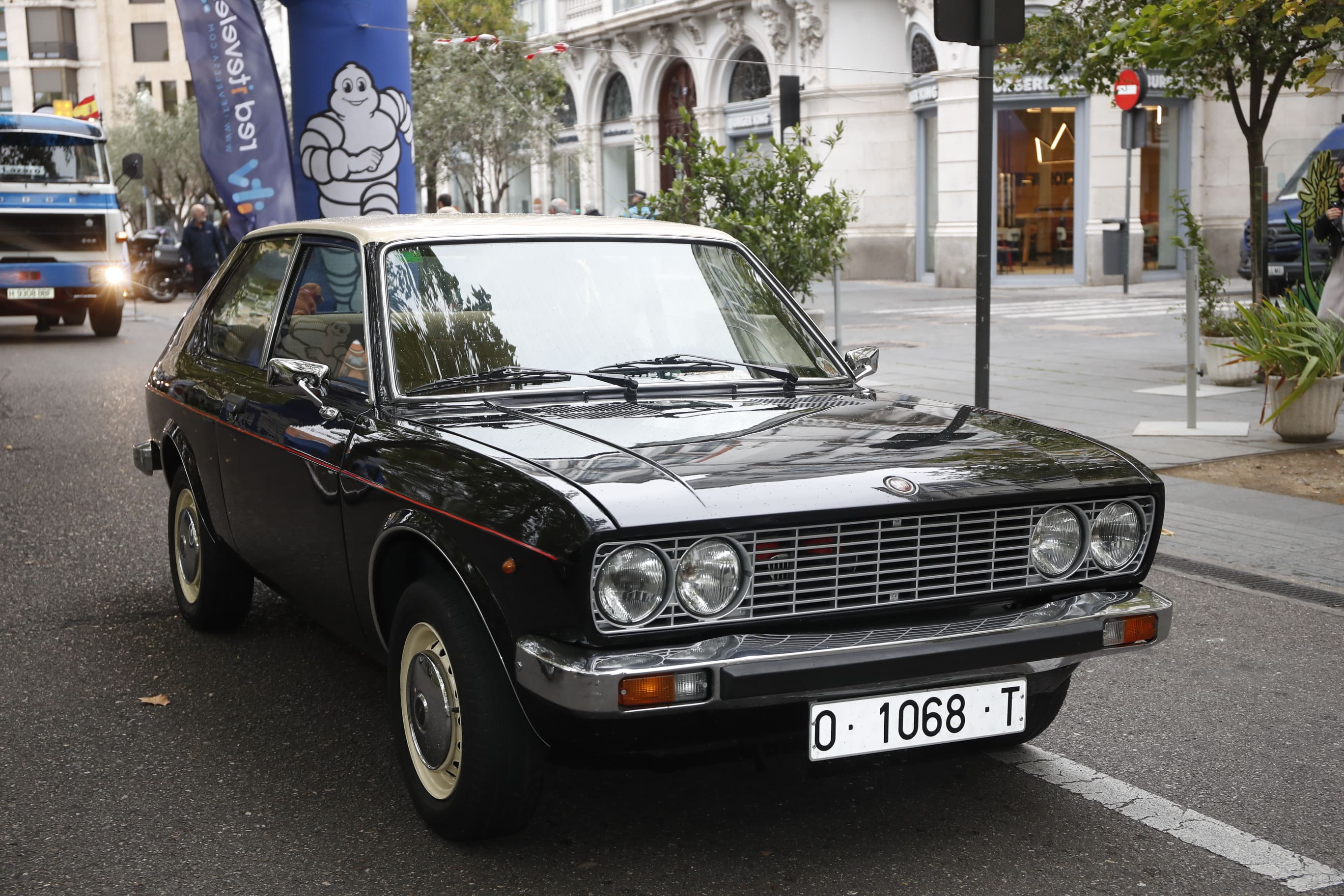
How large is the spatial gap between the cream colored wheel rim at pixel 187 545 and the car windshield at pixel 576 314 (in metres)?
1.72

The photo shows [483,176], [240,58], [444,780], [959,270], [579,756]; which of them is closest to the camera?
[579,756]

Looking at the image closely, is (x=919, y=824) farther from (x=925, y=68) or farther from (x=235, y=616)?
(x=925, y=68)

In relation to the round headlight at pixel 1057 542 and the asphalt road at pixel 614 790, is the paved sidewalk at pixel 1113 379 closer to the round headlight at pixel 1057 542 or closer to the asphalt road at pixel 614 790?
the asphalt road at pixel 614 790

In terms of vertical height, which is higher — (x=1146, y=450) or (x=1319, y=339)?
(x=1319, y=339)

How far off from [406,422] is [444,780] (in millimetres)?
940

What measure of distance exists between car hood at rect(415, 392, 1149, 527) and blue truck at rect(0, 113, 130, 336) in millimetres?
18594

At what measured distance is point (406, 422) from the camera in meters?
3.93

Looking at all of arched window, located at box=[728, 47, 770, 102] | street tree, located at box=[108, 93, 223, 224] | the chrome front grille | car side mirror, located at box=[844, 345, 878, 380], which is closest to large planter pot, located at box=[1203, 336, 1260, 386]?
car side mirror, located at box=[844, 345, 878, 380]

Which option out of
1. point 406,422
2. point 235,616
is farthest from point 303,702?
point 406,422

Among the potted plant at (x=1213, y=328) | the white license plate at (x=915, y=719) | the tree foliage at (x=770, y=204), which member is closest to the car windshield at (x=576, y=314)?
the white license plate at (x=915, y=719)

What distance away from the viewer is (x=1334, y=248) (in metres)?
11.7

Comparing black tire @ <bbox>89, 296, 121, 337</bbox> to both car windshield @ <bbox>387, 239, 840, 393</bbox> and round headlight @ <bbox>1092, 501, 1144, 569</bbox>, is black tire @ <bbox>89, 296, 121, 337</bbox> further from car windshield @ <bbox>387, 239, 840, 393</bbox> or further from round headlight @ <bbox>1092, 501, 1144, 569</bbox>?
round headlight @ <bbox>1092, 501, 1144, 569</bbox>

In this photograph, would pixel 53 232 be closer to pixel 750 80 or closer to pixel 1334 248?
pixel 1334 248

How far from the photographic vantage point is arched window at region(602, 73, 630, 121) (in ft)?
139
